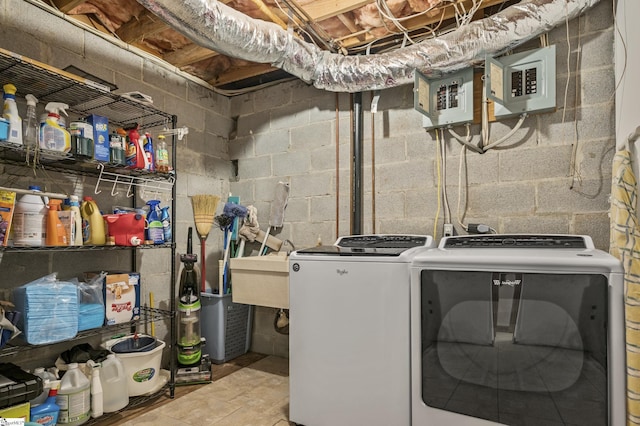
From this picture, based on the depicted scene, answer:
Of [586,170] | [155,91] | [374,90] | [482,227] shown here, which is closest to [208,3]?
[155,91]

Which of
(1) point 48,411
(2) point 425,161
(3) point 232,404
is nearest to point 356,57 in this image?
(2) point 425,161

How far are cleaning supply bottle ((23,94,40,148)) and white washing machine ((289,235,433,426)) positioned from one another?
1327 millimetres

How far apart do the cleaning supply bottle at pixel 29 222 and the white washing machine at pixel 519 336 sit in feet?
5.53

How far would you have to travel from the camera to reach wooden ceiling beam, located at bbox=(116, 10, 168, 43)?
7.33ft

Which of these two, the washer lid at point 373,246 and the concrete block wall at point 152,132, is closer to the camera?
the washer lid at point 373,246

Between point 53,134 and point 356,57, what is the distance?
172 centimetres

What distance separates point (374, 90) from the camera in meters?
2.54

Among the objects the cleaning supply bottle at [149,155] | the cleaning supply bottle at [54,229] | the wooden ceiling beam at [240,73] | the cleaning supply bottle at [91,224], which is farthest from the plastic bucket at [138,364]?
the wooden ceiling beam at [240,73]

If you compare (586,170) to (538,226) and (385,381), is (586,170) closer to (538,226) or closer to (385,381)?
(538,226)

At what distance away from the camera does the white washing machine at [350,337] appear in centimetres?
163

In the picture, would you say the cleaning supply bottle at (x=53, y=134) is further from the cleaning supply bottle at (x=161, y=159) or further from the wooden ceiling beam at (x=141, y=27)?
the wooden ceiling beam at (x=141, y=27)

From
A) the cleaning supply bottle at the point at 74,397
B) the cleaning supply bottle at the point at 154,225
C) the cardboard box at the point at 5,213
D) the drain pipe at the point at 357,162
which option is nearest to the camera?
the cardboard box at the point at 5,213

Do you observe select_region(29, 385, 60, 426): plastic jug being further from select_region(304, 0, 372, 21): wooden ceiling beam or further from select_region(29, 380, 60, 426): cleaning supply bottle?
select_region(304, 0, 372, 21): wooden ceiling beam

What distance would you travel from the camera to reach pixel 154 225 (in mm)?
2201
